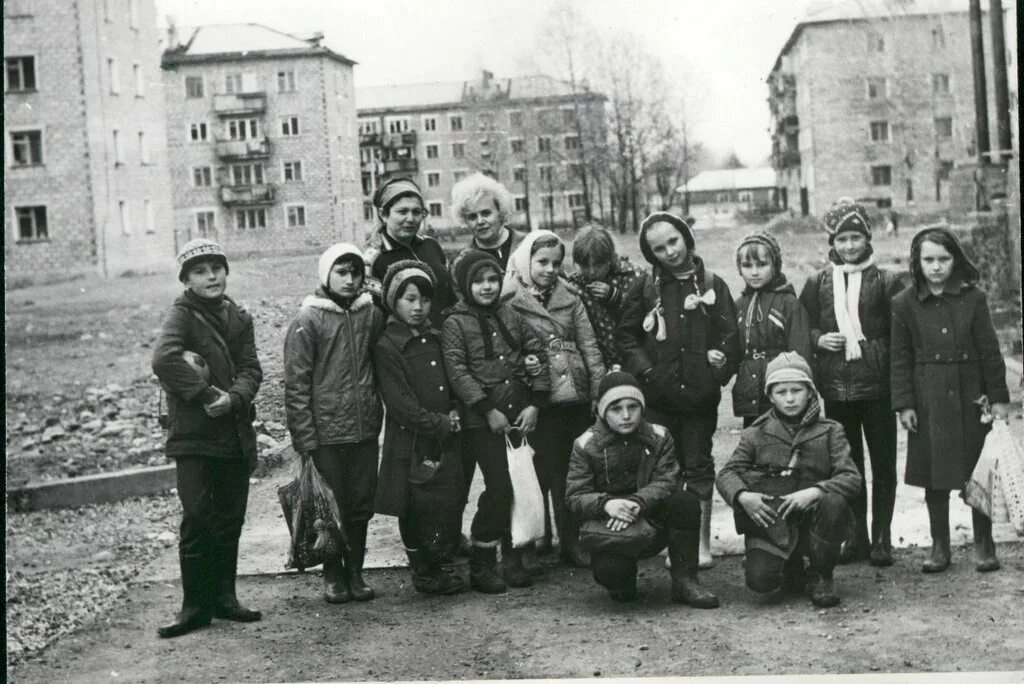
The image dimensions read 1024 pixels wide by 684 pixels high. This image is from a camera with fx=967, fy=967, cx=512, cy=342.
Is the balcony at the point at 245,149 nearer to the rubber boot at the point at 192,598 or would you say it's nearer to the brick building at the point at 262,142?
the brick building at the point at 262,142

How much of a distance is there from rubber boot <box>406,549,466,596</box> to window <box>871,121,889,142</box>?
9.64 ft

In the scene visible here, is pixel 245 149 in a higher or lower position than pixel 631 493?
higher

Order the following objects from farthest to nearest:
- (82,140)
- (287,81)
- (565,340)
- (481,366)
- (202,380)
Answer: (82,140) → (287,81) → (565,340) → (481,366) → (202,380)

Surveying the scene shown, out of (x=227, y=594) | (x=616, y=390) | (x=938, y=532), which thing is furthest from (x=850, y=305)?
(x=227, y=594)

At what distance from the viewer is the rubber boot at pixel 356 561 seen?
392 centimetres

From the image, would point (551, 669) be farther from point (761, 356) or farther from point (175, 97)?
point (175, 97)

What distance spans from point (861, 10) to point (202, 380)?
3600 millimetres

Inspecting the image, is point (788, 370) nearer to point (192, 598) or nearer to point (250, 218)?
point (192, 598)

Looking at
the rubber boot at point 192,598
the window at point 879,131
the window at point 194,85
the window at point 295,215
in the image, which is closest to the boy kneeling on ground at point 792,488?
the window at point 879,131

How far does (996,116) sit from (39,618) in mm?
4670

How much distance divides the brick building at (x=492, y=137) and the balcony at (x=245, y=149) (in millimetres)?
454

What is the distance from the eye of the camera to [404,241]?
414cm

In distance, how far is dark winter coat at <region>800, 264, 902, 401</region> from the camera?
3.95 meters

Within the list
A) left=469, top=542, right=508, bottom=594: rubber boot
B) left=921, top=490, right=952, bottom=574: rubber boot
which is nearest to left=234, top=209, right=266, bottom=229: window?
left=469, top=542, right=508, bottom=594: rubber boot
